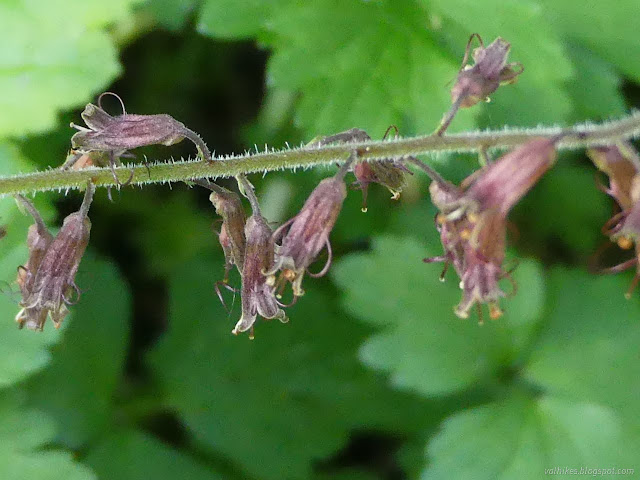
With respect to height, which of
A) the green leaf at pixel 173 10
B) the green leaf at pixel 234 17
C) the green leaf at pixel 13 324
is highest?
the green leaf at pixel 173 10

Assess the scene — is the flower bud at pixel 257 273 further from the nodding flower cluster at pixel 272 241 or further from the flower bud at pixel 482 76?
the flower bud at pixel 482 76

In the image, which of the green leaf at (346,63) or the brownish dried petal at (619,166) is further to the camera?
the green leaf at (346,63)

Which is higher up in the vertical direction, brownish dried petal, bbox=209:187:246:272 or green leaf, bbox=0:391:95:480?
brownish dried petal, bbox=209:187:246:272

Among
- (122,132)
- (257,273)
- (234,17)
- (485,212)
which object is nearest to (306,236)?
(257,273)

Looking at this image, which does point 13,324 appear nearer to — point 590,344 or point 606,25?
point 590,344

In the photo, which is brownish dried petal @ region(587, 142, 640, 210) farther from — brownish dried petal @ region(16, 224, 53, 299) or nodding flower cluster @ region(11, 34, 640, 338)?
brownish dried petal @ region(16, 224, 53, 299)

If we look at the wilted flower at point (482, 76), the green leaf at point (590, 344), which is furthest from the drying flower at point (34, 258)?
the green leaf at point (590, 344)

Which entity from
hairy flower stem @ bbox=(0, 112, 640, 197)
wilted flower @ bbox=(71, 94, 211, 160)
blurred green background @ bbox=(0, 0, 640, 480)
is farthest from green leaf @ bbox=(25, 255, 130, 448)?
wilted flower @ bbox=(71, 94, 211, 160)
